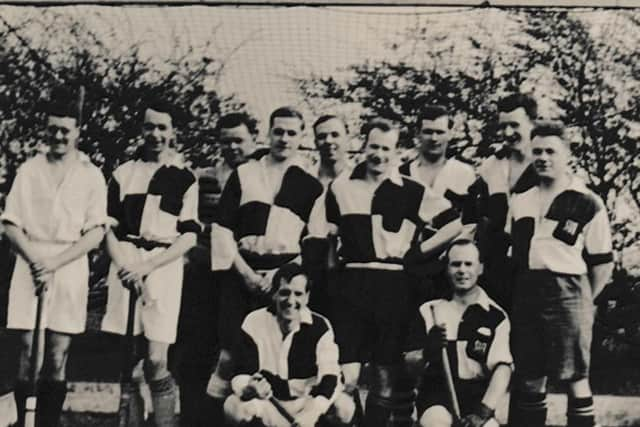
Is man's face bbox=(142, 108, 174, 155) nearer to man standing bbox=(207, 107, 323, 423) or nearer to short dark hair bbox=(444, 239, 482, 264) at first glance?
man standing bbox=(207, 107, 323, 423)

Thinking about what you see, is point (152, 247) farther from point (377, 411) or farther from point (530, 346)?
point (530, 346)

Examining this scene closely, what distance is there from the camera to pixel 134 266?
4.00 metres

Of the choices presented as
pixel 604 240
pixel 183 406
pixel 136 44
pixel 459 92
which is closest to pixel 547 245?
pixel 604 240

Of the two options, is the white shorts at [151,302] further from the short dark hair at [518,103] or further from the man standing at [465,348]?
the short dark hair at [518,103]

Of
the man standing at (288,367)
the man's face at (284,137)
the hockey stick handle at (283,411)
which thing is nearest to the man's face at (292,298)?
the man standing at (288,367)

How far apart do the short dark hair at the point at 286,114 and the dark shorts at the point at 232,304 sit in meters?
0.72

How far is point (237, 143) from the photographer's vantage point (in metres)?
4.11

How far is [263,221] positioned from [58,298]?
986mm

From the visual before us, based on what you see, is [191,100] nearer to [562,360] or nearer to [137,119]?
[137,119]

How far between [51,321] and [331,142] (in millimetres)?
1491

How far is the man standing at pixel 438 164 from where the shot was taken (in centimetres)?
400

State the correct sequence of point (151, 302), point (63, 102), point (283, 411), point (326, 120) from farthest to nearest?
1. point (63, 102)
2. point (326, 120)
3. point (151, 302)
4. point (283, 411)

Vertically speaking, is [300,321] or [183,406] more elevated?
[300,321]

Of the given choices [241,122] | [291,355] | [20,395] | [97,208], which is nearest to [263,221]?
[241,122]
